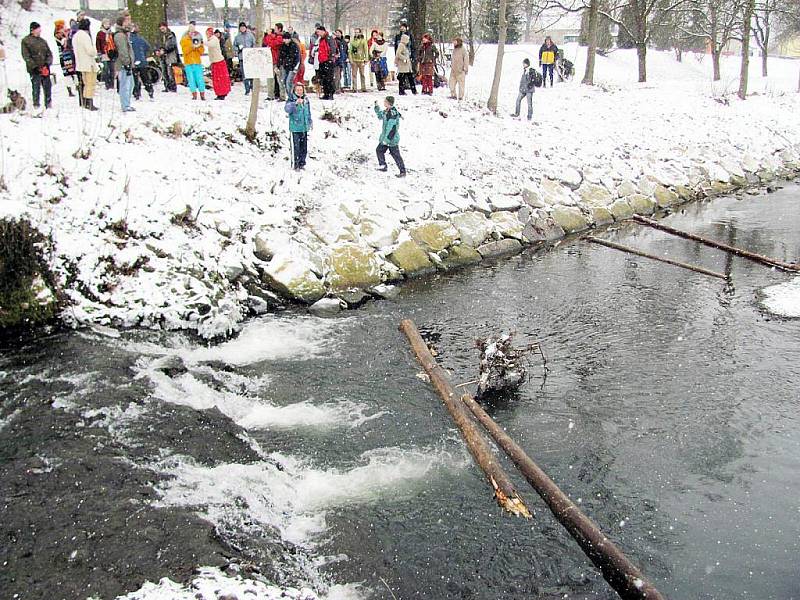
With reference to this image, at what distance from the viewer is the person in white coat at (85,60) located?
484 inches

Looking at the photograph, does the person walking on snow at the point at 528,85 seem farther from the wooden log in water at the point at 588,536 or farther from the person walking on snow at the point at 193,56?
the wooden log in water at the point at 588,536

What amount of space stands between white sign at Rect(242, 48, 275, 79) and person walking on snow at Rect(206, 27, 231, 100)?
285 centimetres

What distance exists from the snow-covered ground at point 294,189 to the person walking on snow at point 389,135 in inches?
14.3

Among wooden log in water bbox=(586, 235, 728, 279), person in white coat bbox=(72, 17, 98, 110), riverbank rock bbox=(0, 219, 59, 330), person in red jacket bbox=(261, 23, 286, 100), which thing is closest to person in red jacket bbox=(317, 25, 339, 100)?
person in red jacket bbox=(261, 23, 286, 100)

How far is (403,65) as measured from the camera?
18.9 m

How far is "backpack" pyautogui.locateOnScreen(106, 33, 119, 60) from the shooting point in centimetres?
1330

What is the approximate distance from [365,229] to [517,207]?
13.7 ft

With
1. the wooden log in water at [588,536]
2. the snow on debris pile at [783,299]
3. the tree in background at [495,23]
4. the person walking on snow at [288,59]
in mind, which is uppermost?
the tree in background at [495,23]

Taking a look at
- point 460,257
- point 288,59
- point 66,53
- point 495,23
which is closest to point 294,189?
point 460,257

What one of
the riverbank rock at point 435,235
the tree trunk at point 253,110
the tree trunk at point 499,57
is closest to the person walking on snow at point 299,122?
the tree trunk at point 253,110

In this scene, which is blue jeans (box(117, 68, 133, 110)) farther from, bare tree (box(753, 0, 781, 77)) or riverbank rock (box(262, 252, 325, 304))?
bare tree (box(753, 0, 781, 77))

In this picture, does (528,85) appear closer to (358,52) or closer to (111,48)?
(358,52)

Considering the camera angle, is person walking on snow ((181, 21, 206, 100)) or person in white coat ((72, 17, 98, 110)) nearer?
person in white coat ((72, 17, 98, 110))

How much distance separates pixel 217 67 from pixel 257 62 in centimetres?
342
